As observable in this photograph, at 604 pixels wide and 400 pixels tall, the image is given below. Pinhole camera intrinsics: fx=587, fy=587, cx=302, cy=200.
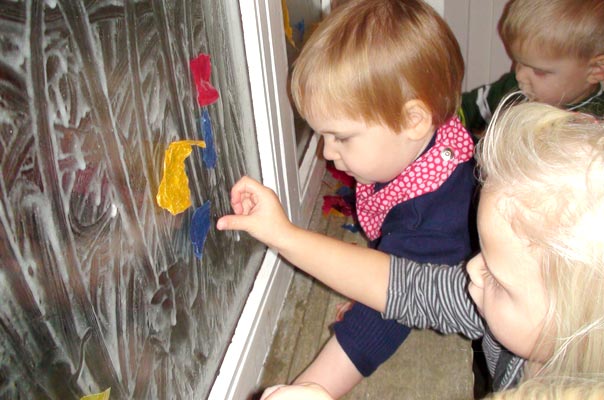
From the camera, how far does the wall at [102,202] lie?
0.45 metres

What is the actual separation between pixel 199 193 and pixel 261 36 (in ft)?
1.02

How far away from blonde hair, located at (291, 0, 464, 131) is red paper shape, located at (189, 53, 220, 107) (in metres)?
0.17

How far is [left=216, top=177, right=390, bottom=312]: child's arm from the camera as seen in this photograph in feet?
2.92

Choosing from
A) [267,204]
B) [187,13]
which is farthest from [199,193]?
[187,13]

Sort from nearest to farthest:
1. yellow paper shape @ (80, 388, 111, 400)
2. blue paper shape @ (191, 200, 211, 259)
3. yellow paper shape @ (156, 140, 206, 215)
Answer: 1. yellow paper shape @ (80, 388, 111, 400)
2. yellow paper shape @ (156, 140, 206, 215)
3. blue paper shape @ (191, 200, 211, 259)

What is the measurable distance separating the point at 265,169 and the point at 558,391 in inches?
28.3

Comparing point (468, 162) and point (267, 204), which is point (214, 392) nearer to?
point (267, 204)

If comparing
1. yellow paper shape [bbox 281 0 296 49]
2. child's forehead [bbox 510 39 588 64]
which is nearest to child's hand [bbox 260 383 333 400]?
yellow paper shape [bbox 281 0 296 49]

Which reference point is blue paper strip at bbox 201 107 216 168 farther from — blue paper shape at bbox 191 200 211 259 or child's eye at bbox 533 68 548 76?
child's eye at bbox 533 68 548 76

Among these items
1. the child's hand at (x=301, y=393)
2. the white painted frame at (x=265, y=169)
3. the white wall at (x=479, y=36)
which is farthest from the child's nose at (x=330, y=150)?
the white wall at (x=479, y=36)

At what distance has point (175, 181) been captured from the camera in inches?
28.4

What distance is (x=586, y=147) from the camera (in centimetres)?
56

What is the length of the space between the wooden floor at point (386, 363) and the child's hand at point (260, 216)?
1.06 ft

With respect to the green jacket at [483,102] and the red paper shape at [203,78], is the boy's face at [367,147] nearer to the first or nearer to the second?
the red paper shape at [203,78]
